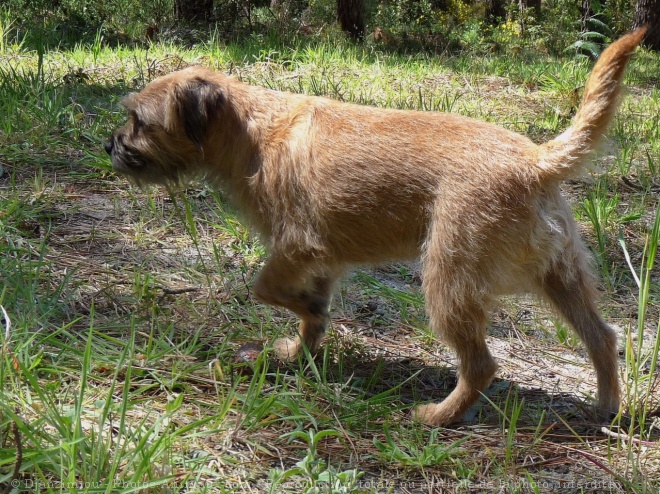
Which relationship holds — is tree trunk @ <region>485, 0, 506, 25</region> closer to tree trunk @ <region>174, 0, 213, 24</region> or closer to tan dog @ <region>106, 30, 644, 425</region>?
tree trunk @ <region>174, 0, 213, 24</region>

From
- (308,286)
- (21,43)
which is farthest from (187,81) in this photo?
(21,43)

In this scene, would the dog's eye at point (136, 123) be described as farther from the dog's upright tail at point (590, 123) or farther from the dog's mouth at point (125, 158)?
the dog's upright tail at point (590, 123)

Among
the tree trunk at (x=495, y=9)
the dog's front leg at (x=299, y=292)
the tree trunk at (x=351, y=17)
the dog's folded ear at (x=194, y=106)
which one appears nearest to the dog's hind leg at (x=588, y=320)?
the dog's front leg at (x=299, y=292)

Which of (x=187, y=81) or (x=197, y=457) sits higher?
(x=187, y=81)

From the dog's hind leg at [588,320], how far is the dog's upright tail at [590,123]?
0.47m

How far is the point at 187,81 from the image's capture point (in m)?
3.53

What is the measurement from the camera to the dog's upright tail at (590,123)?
299 centimetres

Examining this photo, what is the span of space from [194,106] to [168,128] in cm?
19

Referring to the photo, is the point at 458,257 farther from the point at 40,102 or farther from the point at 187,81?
the point at 40,102

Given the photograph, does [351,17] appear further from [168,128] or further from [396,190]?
[396,190]

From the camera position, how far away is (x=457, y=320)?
3.11 meters

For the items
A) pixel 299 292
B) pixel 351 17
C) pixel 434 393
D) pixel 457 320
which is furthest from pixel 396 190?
pixel 351 17

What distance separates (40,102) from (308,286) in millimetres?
3614

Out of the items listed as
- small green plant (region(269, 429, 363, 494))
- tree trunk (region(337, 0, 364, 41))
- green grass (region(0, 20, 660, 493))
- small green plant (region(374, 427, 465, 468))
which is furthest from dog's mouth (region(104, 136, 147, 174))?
tree trunk (region(337, 0, 364, 41))
